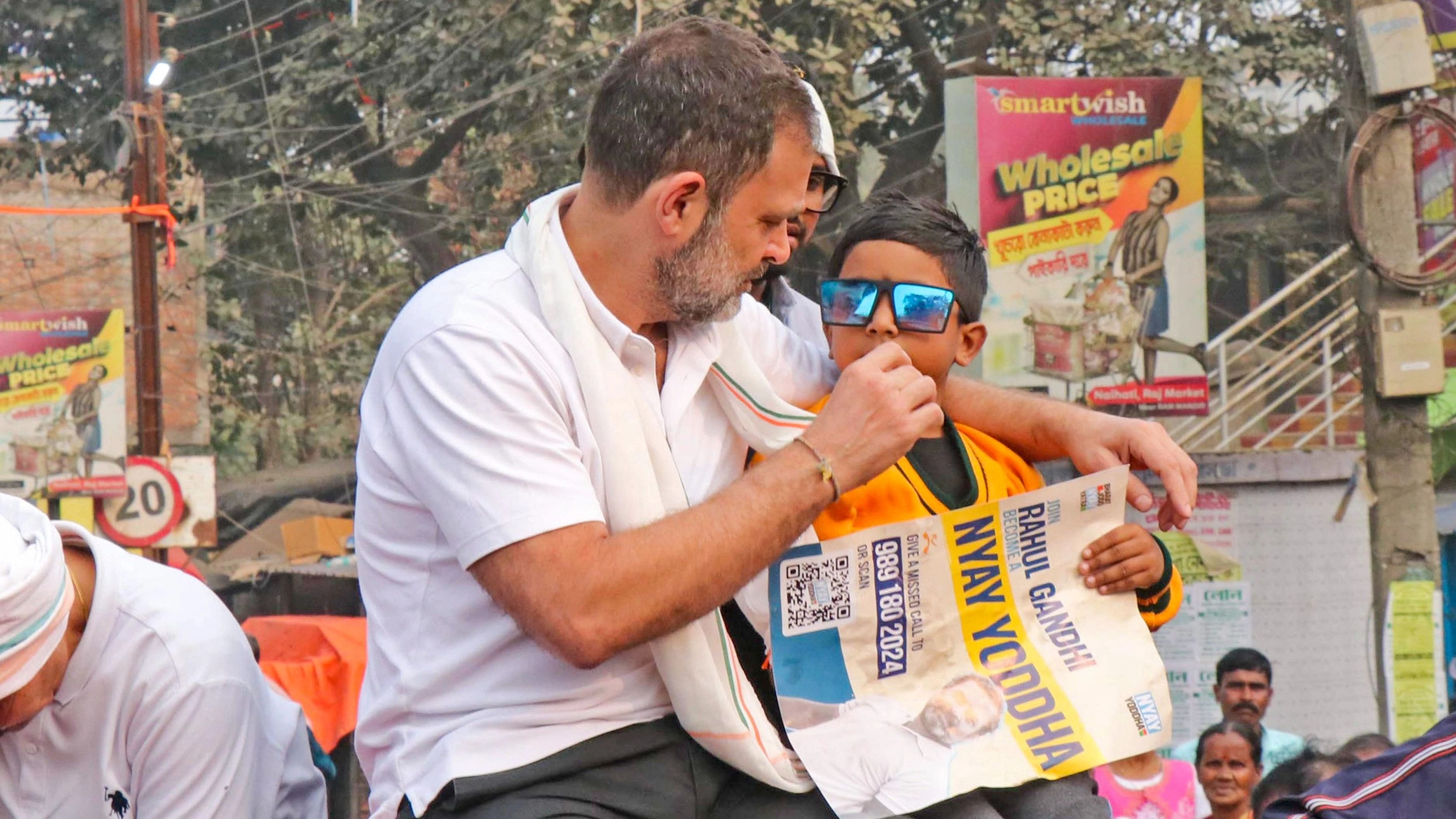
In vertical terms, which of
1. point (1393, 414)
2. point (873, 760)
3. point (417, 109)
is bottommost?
point (1393, 414)

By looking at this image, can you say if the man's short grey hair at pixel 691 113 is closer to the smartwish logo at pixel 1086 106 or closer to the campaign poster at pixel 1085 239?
the campaign poster at pixel 1085 239

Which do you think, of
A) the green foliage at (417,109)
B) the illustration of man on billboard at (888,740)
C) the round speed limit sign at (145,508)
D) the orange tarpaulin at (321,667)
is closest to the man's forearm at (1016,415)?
the illustration of man on billboard at (888,740)

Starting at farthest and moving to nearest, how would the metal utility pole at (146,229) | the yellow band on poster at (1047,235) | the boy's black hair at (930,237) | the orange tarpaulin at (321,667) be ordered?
the metal utility pole at (146,229) → the yellow band on poster at (1047,235) → the orange tarpaulin at (321,667) → the boy's black hair at (930,237)

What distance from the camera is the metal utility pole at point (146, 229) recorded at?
7129 mm

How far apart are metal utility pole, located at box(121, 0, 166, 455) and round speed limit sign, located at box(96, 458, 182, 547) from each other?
0.58 feet

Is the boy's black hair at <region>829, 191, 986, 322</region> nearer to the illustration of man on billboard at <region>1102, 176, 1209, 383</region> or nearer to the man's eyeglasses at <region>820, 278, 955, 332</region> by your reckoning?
the man's eyeglasses at <region>820, 278, 955, 332</region>

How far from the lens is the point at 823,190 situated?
305 centimetres

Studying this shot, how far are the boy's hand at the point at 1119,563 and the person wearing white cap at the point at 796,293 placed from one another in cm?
70

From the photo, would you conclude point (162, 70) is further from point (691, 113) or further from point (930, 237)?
point (691, 113)

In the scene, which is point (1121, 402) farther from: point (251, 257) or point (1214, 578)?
point (251, 257)

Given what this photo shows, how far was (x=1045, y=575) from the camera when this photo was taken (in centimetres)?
221

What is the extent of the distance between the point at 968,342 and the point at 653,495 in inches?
35.1

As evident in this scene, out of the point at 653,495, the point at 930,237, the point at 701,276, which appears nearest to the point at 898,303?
the point at 930,237

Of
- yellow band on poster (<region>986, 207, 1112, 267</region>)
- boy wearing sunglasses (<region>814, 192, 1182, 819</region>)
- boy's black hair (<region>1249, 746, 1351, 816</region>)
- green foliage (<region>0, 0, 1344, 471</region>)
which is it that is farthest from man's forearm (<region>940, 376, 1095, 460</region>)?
green foliage (<region>0, 0, 1344, 471</region>)
